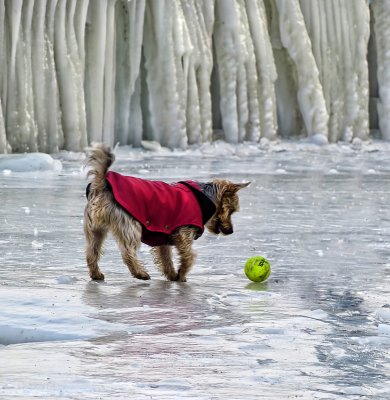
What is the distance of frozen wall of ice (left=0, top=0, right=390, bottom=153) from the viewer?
14461 mm

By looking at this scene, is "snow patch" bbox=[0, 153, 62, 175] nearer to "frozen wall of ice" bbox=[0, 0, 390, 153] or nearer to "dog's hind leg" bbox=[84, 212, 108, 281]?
"frozen wall of ice" bbox=[0, 0, 390, 153]

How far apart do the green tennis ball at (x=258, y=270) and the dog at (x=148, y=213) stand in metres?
0.22

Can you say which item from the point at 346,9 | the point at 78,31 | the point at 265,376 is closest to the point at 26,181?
the point at 78,31

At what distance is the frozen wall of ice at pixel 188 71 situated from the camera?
569 inches

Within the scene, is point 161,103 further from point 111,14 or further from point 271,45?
point 271,45

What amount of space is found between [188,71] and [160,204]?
11.2m

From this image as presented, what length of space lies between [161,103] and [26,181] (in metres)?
5.52

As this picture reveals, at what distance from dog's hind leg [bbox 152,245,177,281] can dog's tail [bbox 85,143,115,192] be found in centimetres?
59

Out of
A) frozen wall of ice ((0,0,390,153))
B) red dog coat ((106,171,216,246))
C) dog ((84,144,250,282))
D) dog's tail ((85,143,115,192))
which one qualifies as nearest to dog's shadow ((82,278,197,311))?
dog ((84,144,250,282))

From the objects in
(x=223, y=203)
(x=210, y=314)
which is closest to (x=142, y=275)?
(x=223, y=203)

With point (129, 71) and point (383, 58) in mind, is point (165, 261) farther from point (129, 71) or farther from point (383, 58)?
point (383, 58)

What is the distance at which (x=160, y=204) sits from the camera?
5762 mm

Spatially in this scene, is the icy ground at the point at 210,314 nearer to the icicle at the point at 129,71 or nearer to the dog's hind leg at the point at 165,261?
the dog's hind leg at the point at 165,261

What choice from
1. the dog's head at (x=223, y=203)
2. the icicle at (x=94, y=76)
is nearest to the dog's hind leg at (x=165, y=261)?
the dog's head at (x=223, y=203)
